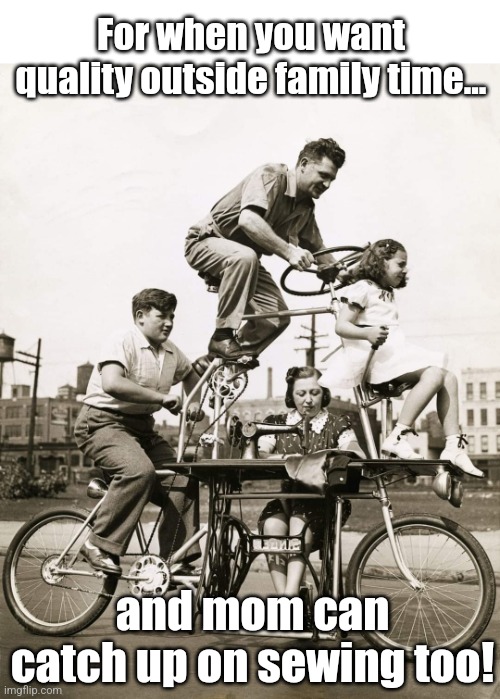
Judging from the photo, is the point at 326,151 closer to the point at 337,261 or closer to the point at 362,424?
the point at 337,261

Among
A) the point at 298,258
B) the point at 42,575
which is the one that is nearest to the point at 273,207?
the point at 298,258

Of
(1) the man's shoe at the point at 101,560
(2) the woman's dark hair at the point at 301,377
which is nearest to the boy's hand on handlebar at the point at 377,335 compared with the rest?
(2) the woman's dark hair at the point at 301,377

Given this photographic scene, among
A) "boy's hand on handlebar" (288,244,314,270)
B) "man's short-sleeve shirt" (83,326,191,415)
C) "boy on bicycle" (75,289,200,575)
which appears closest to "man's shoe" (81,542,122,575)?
"boy on bicycle" (75,289,200,575)

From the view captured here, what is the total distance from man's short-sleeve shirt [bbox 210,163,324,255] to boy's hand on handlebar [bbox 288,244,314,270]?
0.25 meters

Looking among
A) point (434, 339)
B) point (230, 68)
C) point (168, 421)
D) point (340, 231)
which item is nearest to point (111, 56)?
point (230, 68)

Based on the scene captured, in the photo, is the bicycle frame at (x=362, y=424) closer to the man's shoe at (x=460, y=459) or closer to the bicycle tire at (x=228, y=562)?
the bicycle tire at (x=228, y=562)

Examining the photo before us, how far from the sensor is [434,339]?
227 inches

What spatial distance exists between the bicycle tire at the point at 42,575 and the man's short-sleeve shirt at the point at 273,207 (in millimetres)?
1755

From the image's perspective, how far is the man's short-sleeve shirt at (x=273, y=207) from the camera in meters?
4.44

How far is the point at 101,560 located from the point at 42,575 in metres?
0.38

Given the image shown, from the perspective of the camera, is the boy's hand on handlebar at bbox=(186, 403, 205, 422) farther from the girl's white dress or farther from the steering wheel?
the steering wheel

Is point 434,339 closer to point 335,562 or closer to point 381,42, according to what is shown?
point 381,42

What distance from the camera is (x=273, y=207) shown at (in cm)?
447

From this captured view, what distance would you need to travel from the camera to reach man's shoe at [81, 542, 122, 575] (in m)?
3.83
